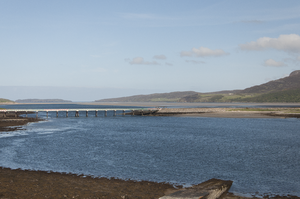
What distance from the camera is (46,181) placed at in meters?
20.9

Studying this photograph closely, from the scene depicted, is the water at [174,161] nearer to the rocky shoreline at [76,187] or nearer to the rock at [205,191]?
the rock at [205,191]

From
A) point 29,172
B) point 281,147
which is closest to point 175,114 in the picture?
point 281,147

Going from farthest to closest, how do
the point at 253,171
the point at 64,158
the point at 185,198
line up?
the point at 64,158, the point at 253,171, the point at 185,198

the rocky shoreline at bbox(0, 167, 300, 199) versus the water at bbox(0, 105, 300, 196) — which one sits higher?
the rocky shoreline at bbox(0, 167, 300, 199)

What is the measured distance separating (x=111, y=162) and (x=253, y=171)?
14241mm

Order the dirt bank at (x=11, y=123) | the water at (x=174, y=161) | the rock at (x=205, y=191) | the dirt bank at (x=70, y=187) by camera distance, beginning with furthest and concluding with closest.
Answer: the dirt bank at (x=11, y=123) < the water at (x=174, y=161) < the dirt bank at (x=70, y=187) < the rock at (x=205, y=191)

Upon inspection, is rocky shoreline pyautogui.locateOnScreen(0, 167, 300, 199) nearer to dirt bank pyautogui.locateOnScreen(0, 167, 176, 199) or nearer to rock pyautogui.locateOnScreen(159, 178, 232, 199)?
dirt bank pyautogui.locateOnScreen(0, 167, 176, 199)

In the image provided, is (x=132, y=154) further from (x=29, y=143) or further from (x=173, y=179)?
(x=29, y=143)

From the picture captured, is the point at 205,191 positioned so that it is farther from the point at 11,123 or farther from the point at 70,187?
the point at 11,123

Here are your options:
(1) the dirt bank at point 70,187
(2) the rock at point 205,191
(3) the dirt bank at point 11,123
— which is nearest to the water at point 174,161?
(2) the rock at point 205,191

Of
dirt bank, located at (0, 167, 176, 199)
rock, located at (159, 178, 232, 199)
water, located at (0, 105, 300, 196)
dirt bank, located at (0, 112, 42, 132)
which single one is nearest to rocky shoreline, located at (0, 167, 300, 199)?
dirt bank, located at (0, 167, 176, 199)

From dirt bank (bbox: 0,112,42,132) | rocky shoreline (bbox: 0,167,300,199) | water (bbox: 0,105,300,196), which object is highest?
dirt bank (bbox: 0,112,42,132)

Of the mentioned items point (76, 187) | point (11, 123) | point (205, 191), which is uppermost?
point (11, 123)

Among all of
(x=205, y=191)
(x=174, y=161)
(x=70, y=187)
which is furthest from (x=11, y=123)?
(x=205, y=191)
